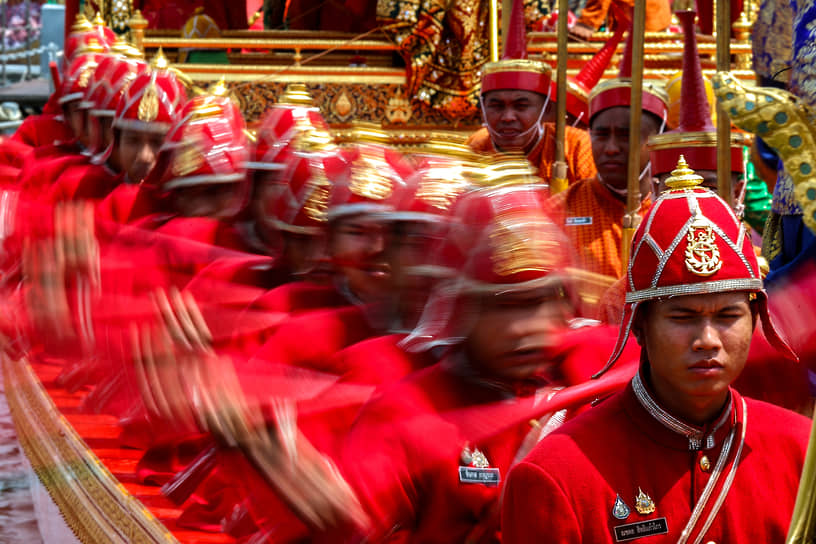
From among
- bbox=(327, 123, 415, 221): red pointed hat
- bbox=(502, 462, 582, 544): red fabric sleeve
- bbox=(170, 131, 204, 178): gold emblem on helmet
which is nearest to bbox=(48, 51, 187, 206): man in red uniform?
bbox=(170, 131, 204, 178): gold emblem on helmet

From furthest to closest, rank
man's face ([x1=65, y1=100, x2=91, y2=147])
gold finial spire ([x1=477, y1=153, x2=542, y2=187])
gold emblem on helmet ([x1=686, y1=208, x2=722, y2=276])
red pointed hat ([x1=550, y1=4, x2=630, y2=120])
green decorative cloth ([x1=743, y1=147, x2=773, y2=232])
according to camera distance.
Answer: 1. red pointed hat ([x1=550, y1=4, x2=630, y2=120])
2. man's face ([x1=65, y1=100, x2=91, y2=147])
3. green decorative cloth ([x1=743, y1=147, x2=773, y2=232])
4. gold finial spire ([x1=477, y1=153, x2=542, y2=187])
5. gold emblem on helmet ([x1=686, y1=208, x2=722, y2=276])

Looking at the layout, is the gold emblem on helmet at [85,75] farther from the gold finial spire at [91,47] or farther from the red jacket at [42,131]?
the red jacket at [42,131]

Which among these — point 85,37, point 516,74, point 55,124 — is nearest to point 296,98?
point 516,74

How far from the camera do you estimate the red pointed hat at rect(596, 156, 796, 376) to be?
2328 mm

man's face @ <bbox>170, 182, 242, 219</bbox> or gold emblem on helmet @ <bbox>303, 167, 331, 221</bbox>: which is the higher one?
gold emblem on helmet @ <bbox>303, 167, 331, 221</bbox>

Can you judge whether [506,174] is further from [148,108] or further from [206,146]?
[148,108]

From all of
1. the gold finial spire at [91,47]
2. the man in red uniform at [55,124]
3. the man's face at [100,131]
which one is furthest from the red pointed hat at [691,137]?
the man in red uniform at [55,124]

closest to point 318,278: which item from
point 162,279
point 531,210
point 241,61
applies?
point 162,279

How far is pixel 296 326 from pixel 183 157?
4.84 ft

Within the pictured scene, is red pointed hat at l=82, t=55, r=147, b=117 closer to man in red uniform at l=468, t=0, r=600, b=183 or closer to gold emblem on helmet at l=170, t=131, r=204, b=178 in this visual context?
gold emblem on helmet at l=170, t=131, r=204, b=178

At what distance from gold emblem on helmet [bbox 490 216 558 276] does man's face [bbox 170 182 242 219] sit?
6.20 ft

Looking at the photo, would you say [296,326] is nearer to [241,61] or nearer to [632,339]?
[632,339]

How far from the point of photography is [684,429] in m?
2.35

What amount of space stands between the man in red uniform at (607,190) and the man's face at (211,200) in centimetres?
123
